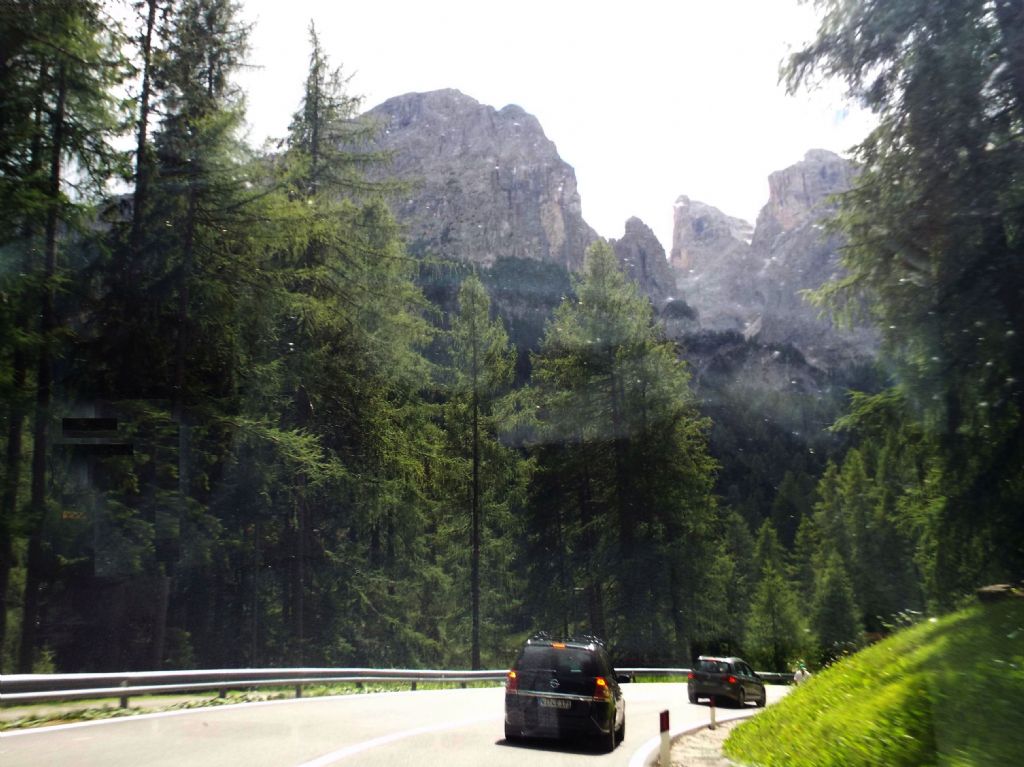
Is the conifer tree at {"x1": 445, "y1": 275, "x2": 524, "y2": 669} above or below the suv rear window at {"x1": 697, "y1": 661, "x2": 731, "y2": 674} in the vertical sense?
above

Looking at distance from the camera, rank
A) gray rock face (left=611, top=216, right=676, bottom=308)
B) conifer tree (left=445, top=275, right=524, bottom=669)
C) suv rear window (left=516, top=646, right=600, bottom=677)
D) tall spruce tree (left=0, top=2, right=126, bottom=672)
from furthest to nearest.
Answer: gray rock face (left=611, top=216, right=676, bottom=308) < conifer tree (left=445, top=275, right=524, bottom=669) < tall spruce tree (left=0, top=2, right=126, bottom=672) < suv rear window (left=516, top=646, right=600, bottom=677)

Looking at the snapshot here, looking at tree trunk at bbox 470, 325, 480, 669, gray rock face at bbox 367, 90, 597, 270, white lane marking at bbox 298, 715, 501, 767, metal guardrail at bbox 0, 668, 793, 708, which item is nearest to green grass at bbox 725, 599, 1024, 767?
white lane marking at bbox 298, 715, 501, 767

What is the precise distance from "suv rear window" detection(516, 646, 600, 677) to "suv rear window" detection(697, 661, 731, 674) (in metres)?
11.1

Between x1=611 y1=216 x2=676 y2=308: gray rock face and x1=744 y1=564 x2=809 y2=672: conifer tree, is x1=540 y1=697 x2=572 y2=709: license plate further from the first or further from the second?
x1=611 y1=216 x2=676 y2=308: gray rock face

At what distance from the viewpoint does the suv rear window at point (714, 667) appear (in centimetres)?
2112

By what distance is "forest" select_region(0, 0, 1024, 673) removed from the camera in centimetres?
1308

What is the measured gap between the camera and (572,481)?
38.8m

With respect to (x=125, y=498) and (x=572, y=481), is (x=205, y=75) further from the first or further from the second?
(x=572, y=481)

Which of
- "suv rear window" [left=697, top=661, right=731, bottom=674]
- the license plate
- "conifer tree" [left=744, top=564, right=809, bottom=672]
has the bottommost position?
"conifer tree" [left=744, top=564, right=809, bottom=672]

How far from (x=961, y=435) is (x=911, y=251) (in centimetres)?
305

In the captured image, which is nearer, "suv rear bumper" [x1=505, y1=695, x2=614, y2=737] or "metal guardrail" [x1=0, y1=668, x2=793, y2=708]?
"metal guardrail" [x1=0, y1=668, x2=793, y2=708]

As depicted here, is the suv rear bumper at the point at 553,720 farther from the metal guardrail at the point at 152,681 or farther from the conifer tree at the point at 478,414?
the conifer tree at the point at 478,414

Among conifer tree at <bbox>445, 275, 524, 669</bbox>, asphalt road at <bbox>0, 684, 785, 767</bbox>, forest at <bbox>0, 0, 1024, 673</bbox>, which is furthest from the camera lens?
conifer tree at <bbox>445, 275, 524, 669</bbox>

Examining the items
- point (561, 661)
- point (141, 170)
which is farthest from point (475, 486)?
point (561, 661)
